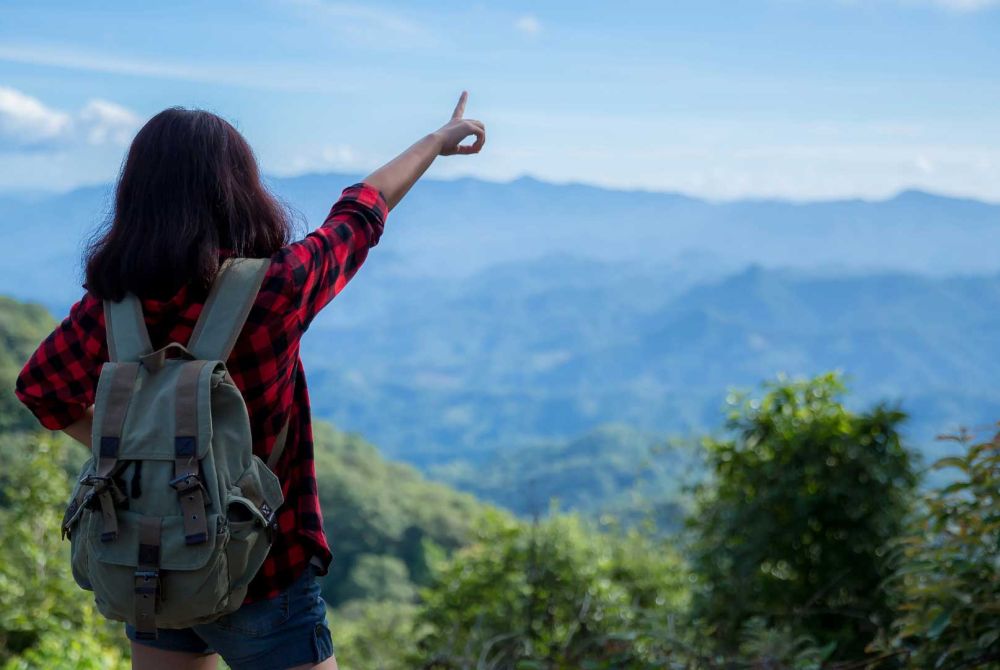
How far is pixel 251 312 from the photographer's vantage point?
1.19 meters

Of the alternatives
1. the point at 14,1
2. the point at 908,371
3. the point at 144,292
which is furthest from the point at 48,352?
the point at 908,371

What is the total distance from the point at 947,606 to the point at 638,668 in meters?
0.78

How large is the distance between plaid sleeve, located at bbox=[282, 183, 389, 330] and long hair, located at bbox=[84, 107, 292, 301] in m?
0.07

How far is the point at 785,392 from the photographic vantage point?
378 centimetres

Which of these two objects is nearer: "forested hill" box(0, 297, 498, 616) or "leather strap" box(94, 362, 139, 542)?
"leather strap" box(94, 362, 139, 542)

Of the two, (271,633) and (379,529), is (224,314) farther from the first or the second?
(379,529)

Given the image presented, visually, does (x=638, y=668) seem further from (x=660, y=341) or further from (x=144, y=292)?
(x=660, y=341)

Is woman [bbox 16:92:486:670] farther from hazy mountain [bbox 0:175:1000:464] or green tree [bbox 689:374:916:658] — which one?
hazy mountain [bbox 0:175:1000:464]

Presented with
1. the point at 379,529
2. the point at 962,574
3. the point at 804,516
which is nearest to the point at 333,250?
the point at 962,574

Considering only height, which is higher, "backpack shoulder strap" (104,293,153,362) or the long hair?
the long hair

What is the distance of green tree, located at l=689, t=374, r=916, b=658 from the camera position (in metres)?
3.44

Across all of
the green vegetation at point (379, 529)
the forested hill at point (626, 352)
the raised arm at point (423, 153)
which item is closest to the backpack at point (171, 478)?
the raised arm at point (423, 153)

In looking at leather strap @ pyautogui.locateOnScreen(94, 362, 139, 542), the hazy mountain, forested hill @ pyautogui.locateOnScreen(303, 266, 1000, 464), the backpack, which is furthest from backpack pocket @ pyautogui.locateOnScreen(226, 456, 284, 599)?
forested hill @ pyautogui.locateOnScreen(303, 266, 1000, 464)

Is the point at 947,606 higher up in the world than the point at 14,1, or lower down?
lower down
